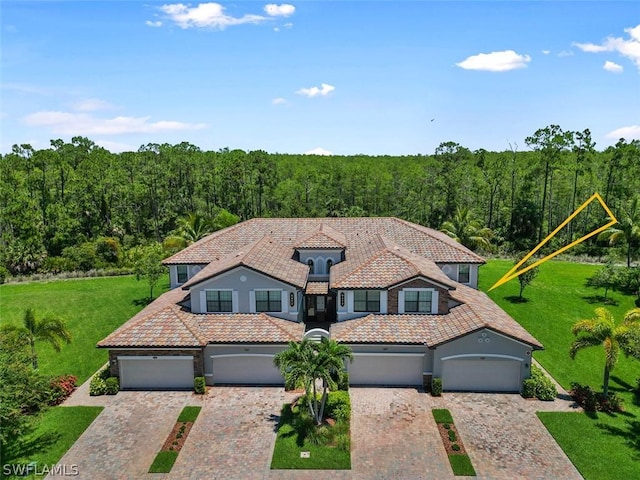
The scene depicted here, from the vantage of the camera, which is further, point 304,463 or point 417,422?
point 417,422

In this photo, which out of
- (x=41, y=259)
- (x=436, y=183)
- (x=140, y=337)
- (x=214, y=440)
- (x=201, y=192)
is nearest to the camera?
(x=214, y=440)

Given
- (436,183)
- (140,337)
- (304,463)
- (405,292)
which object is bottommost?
(304,463)

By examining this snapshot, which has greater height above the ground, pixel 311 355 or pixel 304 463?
pixel 311 355

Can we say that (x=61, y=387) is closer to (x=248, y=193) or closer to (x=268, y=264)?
(x=268, y=264)

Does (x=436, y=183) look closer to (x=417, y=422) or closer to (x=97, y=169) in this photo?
(x=97, y=169)

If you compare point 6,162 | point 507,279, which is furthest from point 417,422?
point 6,162

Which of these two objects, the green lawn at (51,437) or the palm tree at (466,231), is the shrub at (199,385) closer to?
the green lawn at (51,437)
